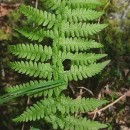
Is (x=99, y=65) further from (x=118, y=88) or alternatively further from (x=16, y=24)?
(x=16, y=24)

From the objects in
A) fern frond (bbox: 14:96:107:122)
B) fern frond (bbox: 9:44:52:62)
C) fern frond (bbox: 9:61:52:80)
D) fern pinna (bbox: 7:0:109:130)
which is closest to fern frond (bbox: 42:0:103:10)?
fern pinna (bbox: 7:0:109:130)

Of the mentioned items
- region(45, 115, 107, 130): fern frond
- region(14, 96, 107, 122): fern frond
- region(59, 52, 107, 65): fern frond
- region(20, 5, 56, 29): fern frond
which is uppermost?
region(20, 5, 56, 29): fern frond

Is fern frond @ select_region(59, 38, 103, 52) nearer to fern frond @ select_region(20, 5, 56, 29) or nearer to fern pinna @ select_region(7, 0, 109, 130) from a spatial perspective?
fern pinna @ select_region(7, 0, 109, 130)

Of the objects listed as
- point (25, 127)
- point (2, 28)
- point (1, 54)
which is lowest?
point (25, 127)

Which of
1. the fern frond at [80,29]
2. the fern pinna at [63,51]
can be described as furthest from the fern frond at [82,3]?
the fern frond at [80,29]

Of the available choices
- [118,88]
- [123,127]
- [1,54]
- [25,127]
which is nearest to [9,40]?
[1,54]
